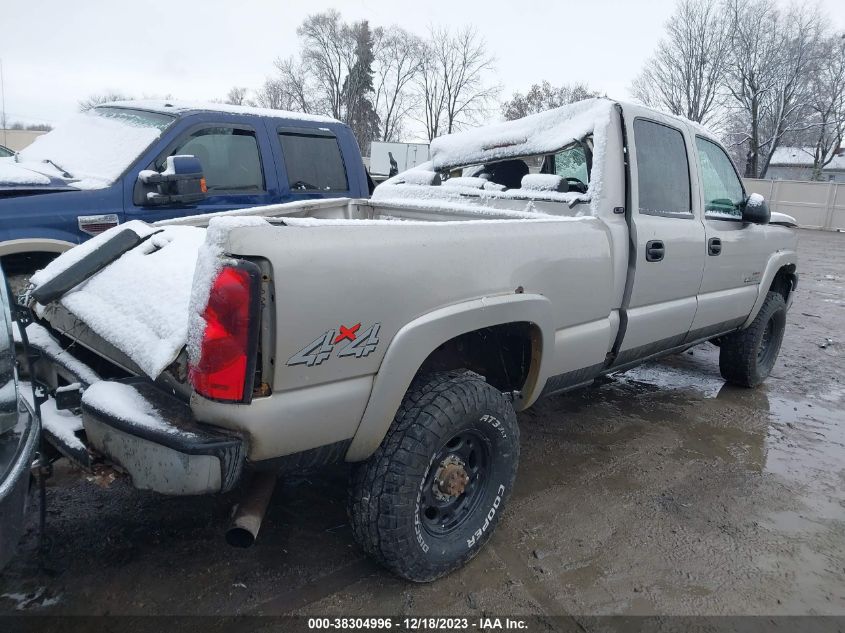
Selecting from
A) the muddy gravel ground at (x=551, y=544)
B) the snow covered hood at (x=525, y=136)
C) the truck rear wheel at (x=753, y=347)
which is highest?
the snow covered hood at (x=525, y=136)

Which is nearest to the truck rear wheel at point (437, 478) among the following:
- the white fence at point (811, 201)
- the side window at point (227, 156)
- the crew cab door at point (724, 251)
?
the crew cab door at point (724, 251)

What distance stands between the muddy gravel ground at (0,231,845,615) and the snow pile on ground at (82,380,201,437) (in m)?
0.81

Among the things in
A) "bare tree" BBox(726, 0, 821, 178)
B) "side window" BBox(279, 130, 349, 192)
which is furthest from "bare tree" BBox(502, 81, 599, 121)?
"side window" BBox(279, 130, 349, 192)

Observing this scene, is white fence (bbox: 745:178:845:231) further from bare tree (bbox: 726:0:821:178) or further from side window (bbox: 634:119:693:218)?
side window (bbox: 634:119:693:218)

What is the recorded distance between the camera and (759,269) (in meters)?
4.53

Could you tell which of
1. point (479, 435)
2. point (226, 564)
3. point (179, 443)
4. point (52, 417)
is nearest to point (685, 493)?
point (479, 435)

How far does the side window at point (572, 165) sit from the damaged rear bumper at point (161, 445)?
304cm

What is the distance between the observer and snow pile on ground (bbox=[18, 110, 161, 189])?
4.34 metres

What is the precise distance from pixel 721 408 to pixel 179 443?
4.20m

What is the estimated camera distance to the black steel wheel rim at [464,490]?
93.0 inches

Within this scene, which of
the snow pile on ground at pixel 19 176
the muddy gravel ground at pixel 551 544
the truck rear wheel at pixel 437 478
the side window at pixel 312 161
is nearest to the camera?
the truck rear wheel at pixel 437 478

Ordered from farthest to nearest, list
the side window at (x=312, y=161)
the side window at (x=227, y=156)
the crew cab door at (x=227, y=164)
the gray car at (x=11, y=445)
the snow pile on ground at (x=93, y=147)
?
the side window at (x=312, y=161), the side window at (x=227, y=156), the crew cab door at (x=227, y=164), the snow pile on ground at (x=93, y=147), the gray car at (x=11, y=445)

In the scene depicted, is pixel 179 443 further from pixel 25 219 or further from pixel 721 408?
pixel 721 408

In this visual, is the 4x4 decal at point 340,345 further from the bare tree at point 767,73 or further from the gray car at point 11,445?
the bare tree at point 767,73
